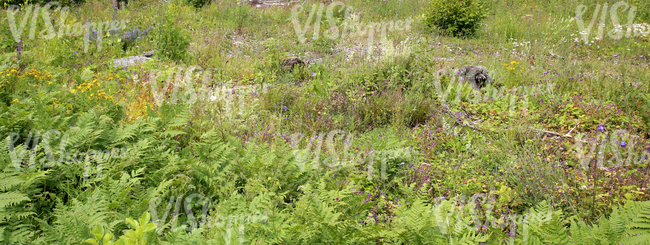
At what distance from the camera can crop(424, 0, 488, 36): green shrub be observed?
27.6 ft

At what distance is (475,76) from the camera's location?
510 centimetres

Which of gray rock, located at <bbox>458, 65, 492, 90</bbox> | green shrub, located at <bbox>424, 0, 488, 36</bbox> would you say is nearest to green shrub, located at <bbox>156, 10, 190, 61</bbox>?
gray rock, located at <bbox>458, 65, 492, 90</bbox>

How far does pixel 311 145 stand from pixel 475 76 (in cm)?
286

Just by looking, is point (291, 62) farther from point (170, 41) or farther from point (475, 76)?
point (475, 76)

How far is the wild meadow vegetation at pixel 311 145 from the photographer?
171cm

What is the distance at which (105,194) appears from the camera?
2000mm

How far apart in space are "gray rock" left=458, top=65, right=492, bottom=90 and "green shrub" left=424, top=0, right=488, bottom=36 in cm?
354

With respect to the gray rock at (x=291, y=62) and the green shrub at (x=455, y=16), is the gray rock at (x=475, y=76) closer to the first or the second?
the gray rock at (x=291, y=62)

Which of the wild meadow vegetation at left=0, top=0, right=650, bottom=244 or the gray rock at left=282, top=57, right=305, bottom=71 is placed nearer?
the wild meadow vegetation at left=0, top=0, right=650, bottom=244

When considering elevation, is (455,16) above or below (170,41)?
above

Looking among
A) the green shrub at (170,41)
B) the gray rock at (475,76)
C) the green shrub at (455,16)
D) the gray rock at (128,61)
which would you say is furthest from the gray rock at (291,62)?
the green shrub at (455,16)

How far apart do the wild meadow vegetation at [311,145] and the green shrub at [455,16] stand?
1181 millimetres

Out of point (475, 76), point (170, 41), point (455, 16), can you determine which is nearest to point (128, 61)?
point (170, 41)

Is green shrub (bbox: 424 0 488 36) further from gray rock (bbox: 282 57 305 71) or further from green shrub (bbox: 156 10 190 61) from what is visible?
green shrub (bbox: 156 10 190 61)
